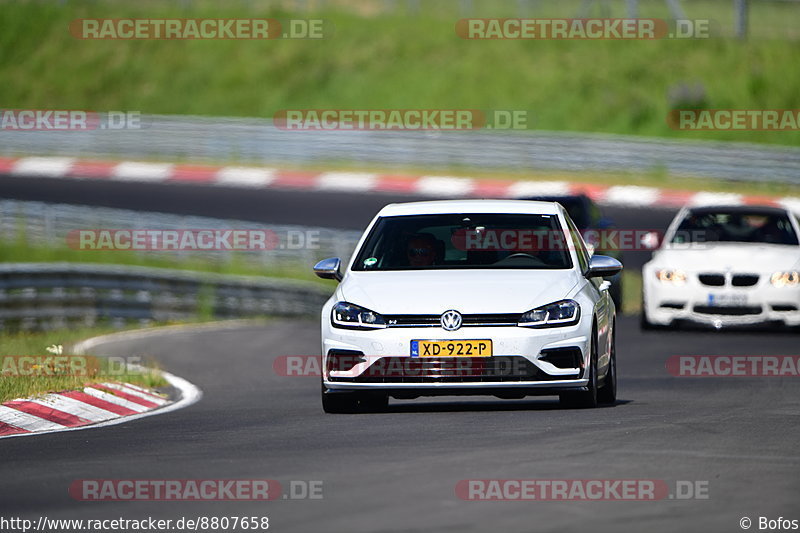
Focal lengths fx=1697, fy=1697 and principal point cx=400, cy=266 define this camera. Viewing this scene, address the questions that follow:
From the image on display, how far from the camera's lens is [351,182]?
36.3m

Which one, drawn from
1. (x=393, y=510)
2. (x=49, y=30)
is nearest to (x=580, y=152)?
(x=49, y=30)

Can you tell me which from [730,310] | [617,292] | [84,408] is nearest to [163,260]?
[617,292]

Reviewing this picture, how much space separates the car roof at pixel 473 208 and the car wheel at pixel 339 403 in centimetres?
134

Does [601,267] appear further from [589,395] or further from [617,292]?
[617,292]

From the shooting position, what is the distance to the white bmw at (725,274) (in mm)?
→ 18047

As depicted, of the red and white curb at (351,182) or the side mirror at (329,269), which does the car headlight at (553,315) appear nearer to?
the side mirror at (329,269)

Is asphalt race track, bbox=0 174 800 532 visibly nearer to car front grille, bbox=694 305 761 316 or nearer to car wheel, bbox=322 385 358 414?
car wheel, bbox=322 385 358 414

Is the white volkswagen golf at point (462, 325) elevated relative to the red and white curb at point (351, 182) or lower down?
lower down

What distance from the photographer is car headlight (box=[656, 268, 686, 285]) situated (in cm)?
1830

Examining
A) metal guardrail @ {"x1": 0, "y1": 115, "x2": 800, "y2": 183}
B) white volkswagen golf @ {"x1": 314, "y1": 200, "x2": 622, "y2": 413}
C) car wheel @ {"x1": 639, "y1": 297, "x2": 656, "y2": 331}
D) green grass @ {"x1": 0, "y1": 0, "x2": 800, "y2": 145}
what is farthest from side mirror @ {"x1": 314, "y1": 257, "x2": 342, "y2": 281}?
green grass @ {"x1": 0, "y1": 0, "x2": 800, "y2": 145}

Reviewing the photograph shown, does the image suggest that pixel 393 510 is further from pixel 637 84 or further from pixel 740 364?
pixel 637 84

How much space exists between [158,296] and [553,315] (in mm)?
13853

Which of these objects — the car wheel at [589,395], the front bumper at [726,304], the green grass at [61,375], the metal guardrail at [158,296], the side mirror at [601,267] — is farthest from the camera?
the metal guardrail at [158,296]

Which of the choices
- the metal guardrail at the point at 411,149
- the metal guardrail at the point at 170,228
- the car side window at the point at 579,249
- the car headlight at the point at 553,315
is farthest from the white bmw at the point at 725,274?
the metal guardrail at the point at 411,149
